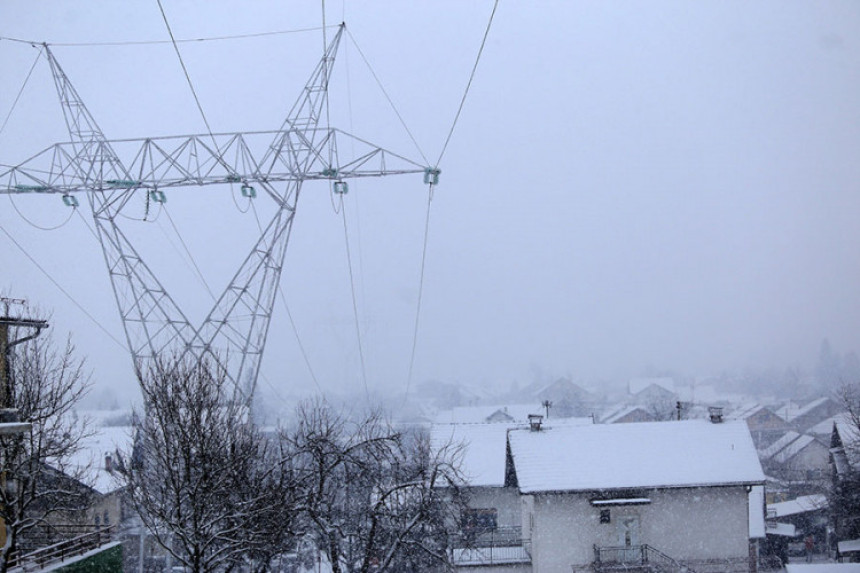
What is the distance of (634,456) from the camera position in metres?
22.8

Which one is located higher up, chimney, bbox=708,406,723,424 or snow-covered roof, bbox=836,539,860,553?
chimney, bbox=708,406,723,424

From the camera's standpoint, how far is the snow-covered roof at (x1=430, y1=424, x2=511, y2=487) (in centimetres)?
2739

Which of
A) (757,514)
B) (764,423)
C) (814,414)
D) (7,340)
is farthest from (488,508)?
(814,414)

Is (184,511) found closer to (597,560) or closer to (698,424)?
(597,560)

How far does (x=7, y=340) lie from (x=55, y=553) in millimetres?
4400

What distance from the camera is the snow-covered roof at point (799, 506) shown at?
3770cm

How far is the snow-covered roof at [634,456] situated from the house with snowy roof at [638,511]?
3 centimetres

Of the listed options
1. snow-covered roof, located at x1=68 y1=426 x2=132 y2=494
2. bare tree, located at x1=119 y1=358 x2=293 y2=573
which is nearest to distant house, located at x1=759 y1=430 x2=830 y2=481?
snow-covered roof, located at x1=68 y1=426 x2=132 y2=494

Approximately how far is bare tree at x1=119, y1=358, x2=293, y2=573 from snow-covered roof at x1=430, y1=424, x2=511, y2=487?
43.5 ft

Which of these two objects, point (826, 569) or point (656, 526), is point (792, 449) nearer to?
point (656, 526)

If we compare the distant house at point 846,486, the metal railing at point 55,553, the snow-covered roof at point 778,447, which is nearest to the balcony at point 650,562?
the distant house at point 846,486

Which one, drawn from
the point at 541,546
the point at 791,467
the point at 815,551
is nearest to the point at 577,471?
the point at 541,546

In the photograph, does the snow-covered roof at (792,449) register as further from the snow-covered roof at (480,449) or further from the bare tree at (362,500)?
the bare tree at (362,500)

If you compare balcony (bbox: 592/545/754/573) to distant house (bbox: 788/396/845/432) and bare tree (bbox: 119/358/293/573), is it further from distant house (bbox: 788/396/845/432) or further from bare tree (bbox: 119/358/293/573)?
distant house (bbox: 788/396/845/432)
